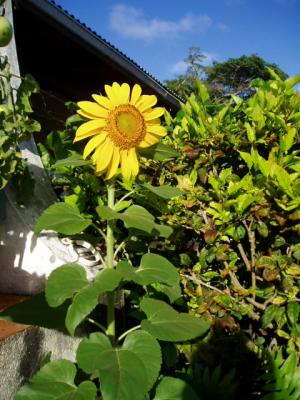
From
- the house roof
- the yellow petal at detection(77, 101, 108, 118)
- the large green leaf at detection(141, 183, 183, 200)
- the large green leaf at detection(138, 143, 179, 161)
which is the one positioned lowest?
the large green leaf at detection(141, 183, 183, 200)

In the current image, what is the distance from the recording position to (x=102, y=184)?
84.4 inches

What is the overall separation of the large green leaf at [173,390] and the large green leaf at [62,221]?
54 centimetres

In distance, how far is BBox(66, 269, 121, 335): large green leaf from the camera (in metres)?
1.11

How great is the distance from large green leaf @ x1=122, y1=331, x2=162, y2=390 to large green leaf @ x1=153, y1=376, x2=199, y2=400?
0.19 m

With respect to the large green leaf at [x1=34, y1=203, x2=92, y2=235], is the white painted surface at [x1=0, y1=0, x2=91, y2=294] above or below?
below

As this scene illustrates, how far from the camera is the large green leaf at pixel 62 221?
49.3 inches

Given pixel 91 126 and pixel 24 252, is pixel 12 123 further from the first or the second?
pixel 24 252

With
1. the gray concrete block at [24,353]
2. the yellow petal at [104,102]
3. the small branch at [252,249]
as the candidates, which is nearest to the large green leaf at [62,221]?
the yellow petal at [104,102]

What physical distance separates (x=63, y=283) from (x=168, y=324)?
343 mm

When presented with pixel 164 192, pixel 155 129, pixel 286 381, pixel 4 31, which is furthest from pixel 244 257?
pixel 4 31

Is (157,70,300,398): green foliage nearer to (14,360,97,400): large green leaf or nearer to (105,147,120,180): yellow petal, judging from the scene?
(105,147,120,180): yellow petal

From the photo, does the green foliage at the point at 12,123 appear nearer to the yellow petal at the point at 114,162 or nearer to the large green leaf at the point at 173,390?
the yellow petal at the point at 114,162

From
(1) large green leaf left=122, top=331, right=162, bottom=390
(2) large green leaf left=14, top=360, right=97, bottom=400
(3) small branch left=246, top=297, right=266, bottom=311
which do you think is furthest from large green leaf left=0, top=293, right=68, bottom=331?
(3) small branch left=246, top=297, right=266, bottom=311

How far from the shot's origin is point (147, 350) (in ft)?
3.95
